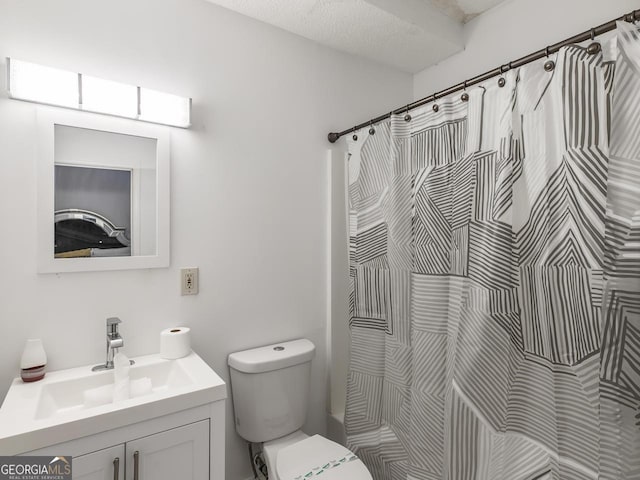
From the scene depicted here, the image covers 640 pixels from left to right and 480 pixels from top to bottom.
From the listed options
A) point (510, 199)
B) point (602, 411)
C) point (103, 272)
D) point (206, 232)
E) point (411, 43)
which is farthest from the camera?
point (411, 43)

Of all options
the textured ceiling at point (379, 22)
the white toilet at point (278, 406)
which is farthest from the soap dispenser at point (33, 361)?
the textured ceiling at point (379, 22)

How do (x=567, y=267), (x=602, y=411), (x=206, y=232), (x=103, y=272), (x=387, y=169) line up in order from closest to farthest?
(x=602, y=411) → (x=567, y=267) → (x=103, y=272) → (x=206, y=232) → (x=387, y=169)

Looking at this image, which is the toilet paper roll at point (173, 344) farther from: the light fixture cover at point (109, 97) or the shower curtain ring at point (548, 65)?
the shower curtain ring at point (548, 65)

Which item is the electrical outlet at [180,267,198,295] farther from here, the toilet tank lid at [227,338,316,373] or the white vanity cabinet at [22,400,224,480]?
the white vanity cabinet at [22,400,224,480]

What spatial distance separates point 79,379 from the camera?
1.25 meters

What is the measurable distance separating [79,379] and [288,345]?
0.87m

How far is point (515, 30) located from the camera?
1.79 metres

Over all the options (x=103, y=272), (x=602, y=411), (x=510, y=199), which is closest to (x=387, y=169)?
(x=510, y=199)

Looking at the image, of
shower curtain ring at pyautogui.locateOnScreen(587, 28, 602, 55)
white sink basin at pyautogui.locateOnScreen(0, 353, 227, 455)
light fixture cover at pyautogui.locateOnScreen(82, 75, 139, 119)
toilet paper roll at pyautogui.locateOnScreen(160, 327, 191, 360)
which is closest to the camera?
white sink basin at pyautogui.locateOnScreen(0, 353, 227, 455)

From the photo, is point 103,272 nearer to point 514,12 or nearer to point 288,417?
point 288,417

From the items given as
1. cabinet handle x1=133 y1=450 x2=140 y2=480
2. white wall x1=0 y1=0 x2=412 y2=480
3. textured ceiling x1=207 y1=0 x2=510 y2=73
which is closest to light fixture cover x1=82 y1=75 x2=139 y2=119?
white wall x1=0 y1=0 x2=412 y2=480

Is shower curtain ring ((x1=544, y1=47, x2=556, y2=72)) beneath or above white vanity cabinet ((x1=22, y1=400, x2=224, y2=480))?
above

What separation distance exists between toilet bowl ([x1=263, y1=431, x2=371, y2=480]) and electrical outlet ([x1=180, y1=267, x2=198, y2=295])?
31.3 inches

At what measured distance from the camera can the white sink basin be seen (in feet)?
3.02
